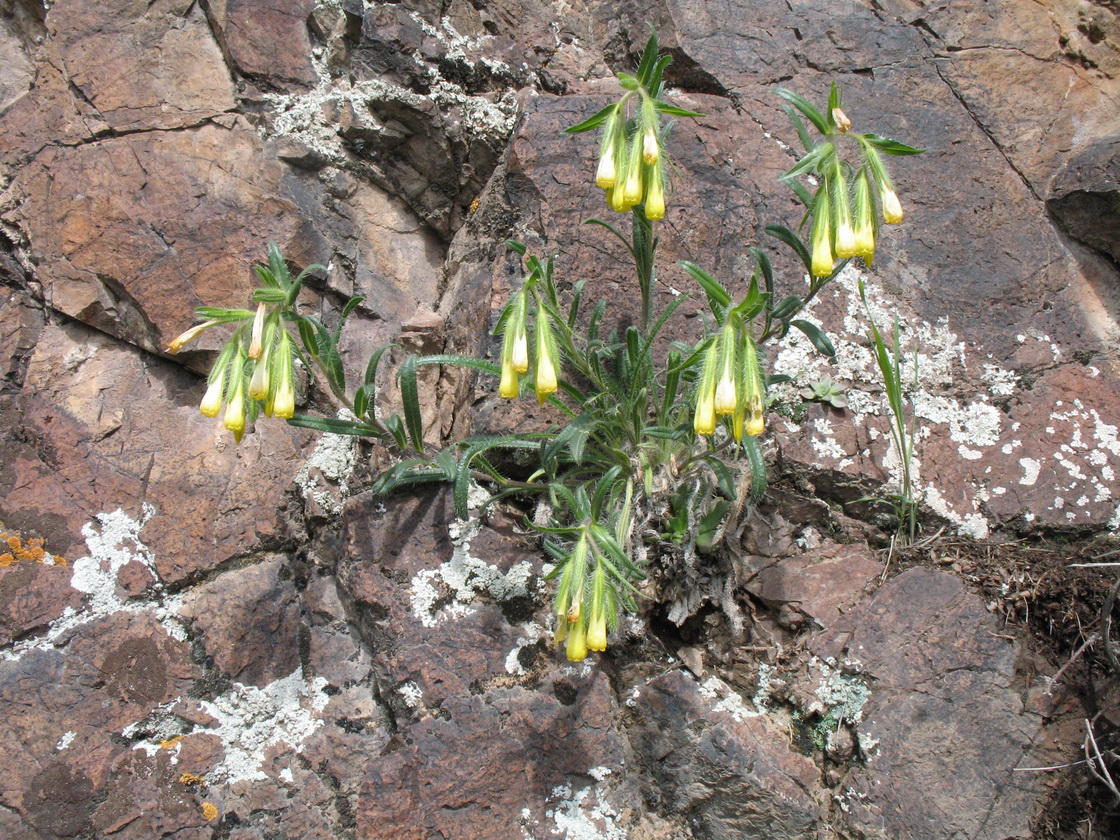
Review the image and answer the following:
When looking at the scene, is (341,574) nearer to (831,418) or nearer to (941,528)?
(831,418)

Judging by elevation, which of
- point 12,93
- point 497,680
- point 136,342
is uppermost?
point 12,93

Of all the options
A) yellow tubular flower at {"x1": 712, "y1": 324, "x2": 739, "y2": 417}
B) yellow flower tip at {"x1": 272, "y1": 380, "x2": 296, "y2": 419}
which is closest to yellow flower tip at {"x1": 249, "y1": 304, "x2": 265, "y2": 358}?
yellow flower tip at {"x1": 272, "y1": 380, "x2": 296, "y2": 419}

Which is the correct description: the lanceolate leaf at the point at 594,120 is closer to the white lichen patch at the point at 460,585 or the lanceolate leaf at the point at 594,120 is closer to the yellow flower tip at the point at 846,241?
the yellow flower tip at the point at 846,241

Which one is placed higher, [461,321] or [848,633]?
[461,321]

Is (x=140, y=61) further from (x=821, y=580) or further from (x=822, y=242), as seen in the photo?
(x=821, y=580)

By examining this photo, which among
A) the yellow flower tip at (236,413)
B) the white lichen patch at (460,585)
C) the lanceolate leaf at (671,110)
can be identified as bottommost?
the white lichen patch at (460,585)

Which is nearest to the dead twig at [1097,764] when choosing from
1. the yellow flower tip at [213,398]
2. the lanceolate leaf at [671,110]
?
the lanceolate leaf at [671,110]

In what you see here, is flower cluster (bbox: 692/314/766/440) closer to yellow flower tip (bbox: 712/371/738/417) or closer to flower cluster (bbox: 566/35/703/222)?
yellow flower tip (bbox: 712/371/738/417)

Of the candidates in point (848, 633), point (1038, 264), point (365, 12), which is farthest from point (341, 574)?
point (1038, 264)
